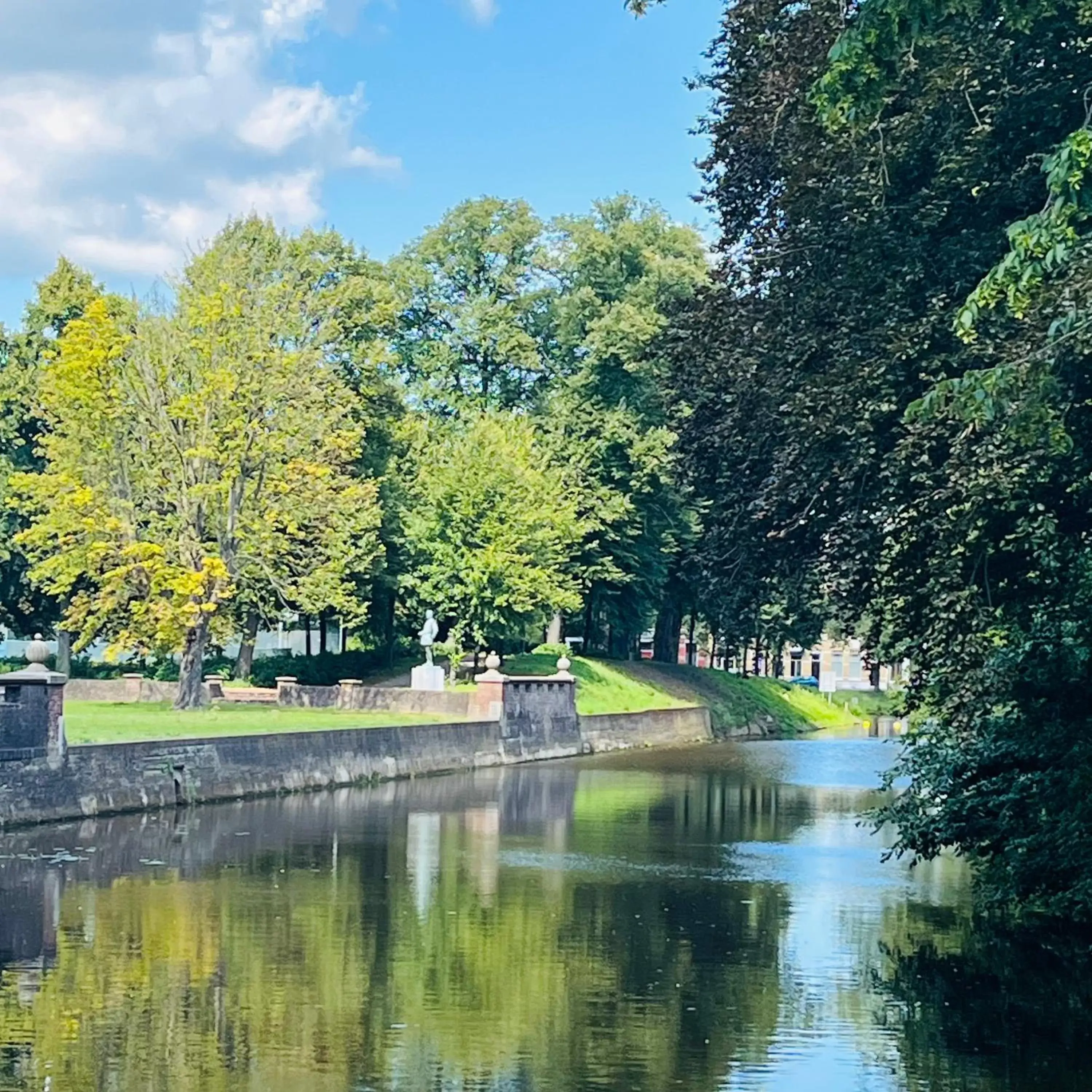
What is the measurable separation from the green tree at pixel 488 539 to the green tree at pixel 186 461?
10031mm

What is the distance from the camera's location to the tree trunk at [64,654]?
5353 centimetres

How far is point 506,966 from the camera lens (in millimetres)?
14227

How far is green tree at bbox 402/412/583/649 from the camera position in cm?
5366

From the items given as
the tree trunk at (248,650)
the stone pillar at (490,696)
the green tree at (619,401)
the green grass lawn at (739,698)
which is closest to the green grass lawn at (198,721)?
the stone pillar at (490,696)

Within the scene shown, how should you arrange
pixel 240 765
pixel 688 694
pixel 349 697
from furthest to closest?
A: pixel 688 694, pixel 349 697, pixel 240 765

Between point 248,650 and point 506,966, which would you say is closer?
point 506,966

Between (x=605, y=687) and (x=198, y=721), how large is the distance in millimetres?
23564

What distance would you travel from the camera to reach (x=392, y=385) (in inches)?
2288

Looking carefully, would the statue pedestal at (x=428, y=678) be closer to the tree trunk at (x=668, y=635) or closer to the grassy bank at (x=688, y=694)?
the grassy bank at (x=688, y=694)

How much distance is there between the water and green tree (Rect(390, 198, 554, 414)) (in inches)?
1544

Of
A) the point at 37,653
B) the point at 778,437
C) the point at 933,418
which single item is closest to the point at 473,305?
the point at 37,653

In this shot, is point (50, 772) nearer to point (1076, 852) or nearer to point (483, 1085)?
point (1076, 852)

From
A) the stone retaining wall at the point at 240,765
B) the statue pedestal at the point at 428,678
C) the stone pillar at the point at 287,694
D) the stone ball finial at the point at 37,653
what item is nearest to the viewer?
the stone retaining wall at the point at 240,765

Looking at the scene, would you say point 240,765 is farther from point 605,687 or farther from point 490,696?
point 605,687
